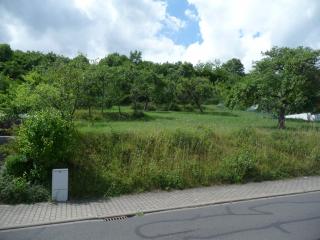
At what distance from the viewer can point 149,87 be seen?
51.2 m

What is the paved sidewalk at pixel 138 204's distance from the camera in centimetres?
925

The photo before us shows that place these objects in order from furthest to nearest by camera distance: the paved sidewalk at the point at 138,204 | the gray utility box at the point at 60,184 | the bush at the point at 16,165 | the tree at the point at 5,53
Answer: the tree at the point at 5,53
the bush at the point at 16,165
the gray utility box at the point at 60,184
the paved sidewalk at the point at 138,204

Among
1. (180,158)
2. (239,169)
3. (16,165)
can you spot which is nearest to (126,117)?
(180,158)

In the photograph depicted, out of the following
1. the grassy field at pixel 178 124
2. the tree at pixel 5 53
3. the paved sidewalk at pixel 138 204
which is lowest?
the paved sidewalk at pixel 138 204

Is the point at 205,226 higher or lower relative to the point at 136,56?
lower

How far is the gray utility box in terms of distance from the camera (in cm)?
1068

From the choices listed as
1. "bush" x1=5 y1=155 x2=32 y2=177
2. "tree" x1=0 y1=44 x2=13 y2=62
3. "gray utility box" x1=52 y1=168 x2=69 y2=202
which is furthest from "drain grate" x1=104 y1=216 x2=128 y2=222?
"tree" x1=0 y1=44 x2=13 y2=62

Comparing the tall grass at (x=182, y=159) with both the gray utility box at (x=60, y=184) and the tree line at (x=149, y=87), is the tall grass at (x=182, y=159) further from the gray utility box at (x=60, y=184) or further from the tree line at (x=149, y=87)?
the tree line at (x=149, y=87)

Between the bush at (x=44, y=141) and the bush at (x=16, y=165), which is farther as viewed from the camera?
the bush at (x=16, y=165)

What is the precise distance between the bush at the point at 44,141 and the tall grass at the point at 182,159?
0.78 metres

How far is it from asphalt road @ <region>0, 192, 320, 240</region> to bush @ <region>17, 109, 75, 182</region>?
2760 millimetres

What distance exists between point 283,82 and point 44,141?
2238cm

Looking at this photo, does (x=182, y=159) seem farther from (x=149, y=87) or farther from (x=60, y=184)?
(x=149, y=87)

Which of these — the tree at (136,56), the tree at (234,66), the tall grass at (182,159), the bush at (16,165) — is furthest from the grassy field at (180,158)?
the tree at (234,66)
